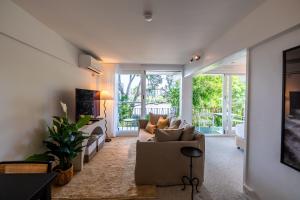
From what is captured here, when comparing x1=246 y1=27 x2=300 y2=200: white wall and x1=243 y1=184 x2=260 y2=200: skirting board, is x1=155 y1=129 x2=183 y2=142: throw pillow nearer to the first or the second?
x1=246 y1=27 x2=300 y2=200: white wall

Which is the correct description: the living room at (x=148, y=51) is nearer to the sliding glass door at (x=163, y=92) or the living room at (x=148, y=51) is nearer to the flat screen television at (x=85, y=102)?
the flat screen television at (x=85, y=102)

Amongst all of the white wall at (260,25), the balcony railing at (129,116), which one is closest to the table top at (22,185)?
the white wall at (260,25)

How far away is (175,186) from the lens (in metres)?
2.80

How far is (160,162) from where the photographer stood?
2768mm

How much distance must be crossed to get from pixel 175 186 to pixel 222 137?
375 centimetres

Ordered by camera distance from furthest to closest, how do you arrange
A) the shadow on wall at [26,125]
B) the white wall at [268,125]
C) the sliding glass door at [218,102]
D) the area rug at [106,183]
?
the sliding glass door at [218,102]
the area rug at [106,183]
the shadow on wall at [26,125]
the white wall at [268,125]

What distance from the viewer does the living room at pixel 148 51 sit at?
1950 millimetres

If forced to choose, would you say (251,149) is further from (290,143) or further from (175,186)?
(175,186)

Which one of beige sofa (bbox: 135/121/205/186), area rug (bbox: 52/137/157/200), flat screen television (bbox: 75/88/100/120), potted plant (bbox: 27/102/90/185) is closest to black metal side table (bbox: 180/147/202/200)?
beige sofa (bbox: 135/121/205/186)

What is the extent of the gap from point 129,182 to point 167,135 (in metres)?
0.93

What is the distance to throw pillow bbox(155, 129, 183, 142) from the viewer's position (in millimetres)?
2838

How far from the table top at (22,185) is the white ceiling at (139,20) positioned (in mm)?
1803

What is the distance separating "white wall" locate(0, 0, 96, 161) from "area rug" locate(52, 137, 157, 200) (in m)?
0.79

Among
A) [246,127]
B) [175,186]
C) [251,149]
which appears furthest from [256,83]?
[175,186]
